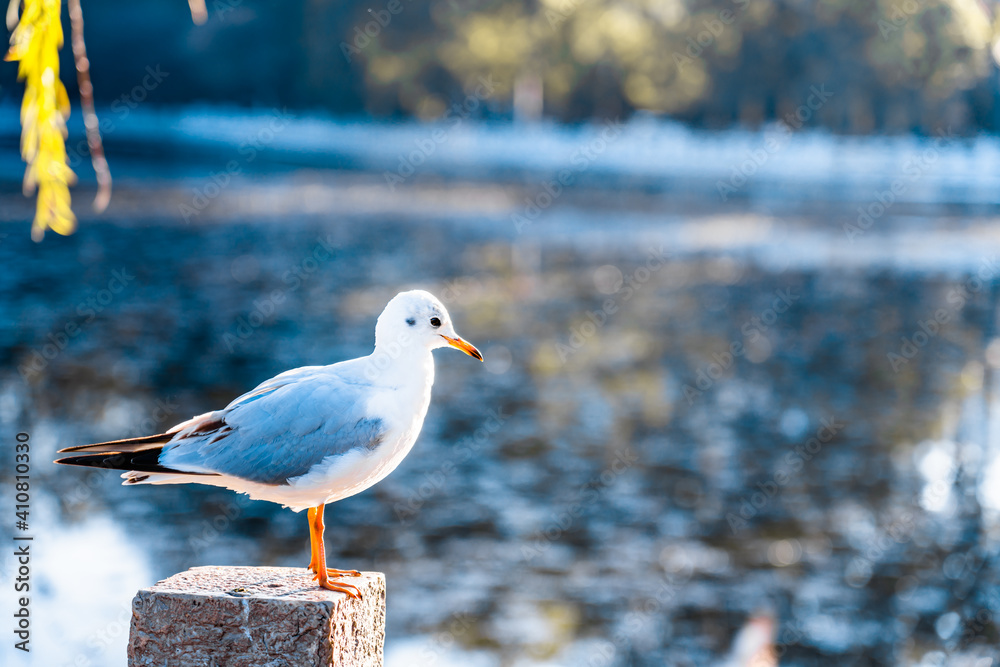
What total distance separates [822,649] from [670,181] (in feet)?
124

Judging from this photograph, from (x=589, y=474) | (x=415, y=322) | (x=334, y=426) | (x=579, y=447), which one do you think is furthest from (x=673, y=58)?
(x=334, y=426)

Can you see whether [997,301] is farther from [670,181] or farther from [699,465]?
[670,181]

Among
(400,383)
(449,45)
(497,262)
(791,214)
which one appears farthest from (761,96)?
(400,383)

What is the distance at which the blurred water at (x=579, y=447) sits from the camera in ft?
26.5

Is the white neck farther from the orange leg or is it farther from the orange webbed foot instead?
Result: the orange webbed foot

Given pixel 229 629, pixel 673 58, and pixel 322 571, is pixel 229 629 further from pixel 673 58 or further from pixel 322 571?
pixel 673 58

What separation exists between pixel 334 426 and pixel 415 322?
45cm

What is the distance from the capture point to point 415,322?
139 inches

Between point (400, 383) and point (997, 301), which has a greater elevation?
point (400, 383)

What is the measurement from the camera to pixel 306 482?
3539mm

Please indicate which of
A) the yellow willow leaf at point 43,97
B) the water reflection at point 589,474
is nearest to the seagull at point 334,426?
Result: the yellow willow leaf at point 43,97

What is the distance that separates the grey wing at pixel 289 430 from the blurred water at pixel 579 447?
421 cm

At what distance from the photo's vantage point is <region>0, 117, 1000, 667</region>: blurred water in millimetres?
8086

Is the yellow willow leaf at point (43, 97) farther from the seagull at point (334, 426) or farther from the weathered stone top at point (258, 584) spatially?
the weathered stone top at point (258, 584)
